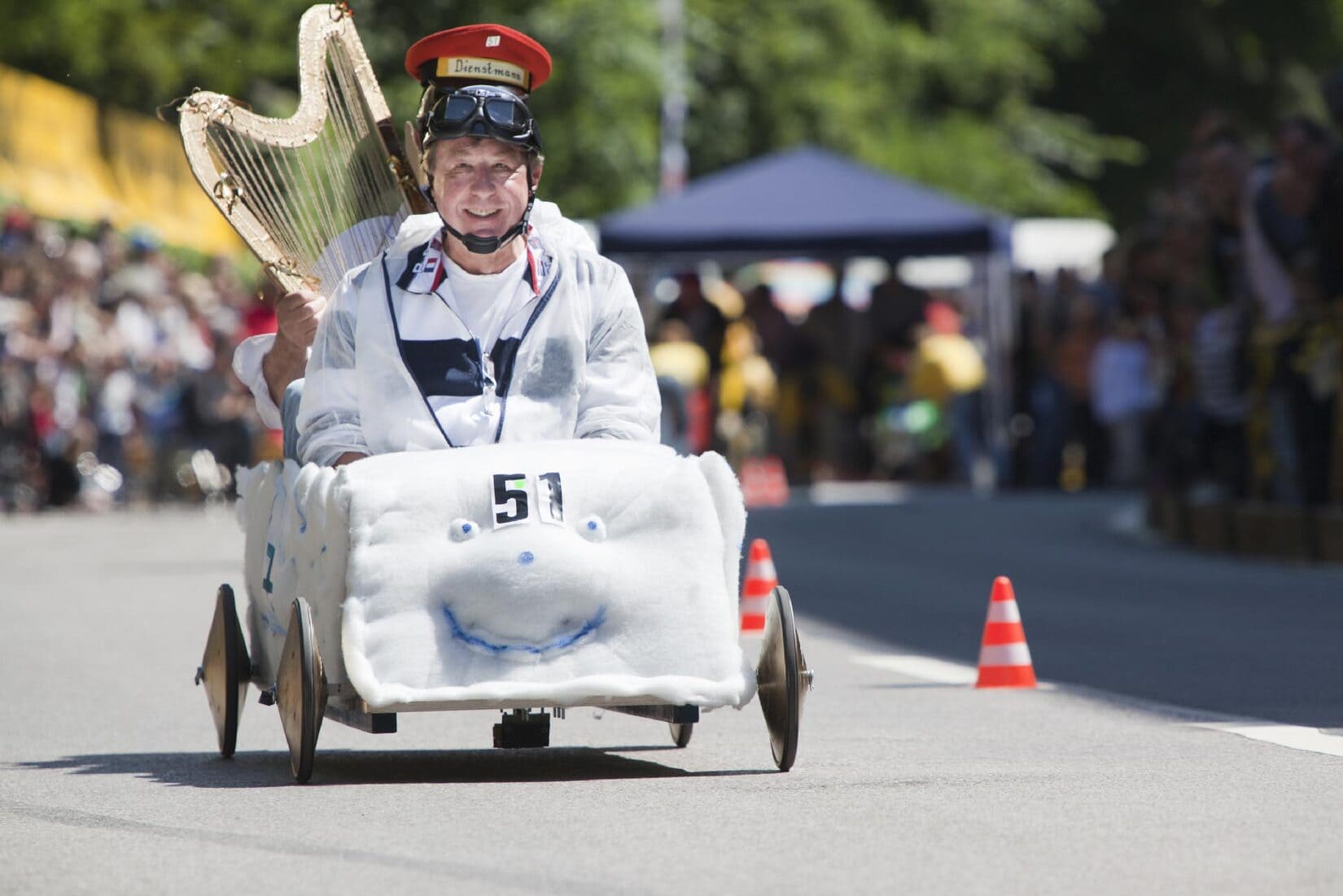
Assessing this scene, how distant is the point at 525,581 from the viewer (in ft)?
25.3

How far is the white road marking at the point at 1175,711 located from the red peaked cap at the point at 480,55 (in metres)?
2.92

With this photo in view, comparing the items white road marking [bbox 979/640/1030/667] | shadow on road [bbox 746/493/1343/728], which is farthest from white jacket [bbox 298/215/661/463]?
white road marking [bbox 979/640/1030/667]

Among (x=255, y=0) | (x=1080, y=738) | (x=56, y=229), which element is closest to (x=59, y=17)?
(x=255, y=0)

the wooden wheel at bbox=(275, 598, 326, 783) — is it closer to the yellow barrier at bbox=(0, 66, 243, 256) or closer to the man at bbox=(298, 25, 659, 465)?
the man at bbox=(298, 25, 659, 465)

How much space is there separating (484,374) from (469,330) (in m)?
0.14

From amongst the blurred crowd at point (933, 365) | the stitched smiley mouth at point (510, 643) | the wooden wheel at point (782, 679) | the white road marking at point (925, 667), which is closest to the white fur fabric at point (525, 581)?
the stitched smiley mouth at point (510, 643)

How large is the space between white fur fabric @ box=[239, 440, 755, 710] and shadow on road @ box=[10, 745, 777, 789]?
16.9 inches

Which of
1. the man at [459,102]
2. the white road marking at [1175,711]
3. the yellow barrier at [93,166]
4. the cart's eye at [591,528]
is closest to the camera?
the cart's eye at [591,528]

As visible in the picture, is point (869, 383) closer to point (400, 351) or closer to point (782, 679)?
point (400, 351)

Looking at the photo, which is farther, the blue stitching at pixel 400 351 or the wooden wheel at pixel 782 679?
the blue stitching at pixel 400 351

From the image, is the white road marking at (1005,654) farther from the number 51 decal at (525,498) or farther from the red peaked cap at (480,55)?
the number 51 decal at (525,498)

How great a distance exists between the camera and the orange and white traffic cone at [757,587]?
42.4 feet

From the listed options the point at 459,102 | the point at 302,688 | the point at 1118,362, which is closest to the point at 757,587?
the point at 459,102

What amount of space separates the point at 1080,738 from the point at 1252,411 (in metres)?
10.4
